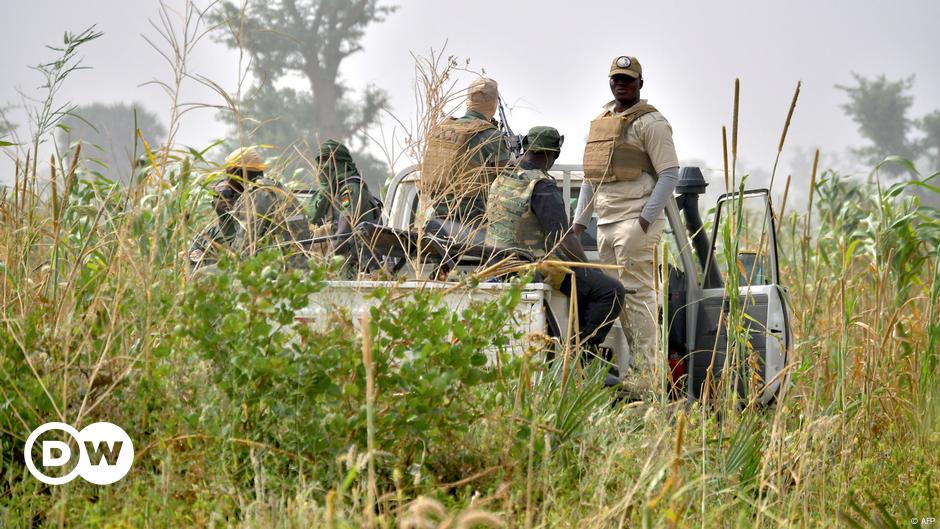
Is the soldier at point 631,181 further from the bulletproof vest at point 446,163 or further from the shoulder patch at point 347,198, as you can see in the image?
the bulletproof vest at point 446,163

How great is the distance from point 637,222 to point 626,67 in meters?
0.86

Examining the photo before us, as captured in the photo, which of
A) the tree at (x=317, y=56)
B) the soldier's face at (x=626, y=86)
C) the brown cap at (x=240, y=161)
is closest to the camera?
the brown cap at (x=240, y=161)

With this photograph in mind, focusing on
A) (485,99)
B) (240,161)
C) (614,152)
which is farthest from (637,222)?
(240,161)

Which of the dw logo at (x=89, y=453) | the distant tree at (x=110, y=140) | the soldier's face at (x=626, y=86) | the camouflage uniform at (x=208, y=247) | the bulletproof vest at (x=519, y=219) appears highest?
the soldier's face at (x=626, y=86)

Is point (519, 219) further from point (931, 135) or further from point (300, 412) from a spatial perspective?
point (931, 135)

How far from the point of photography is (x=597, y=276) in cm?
568

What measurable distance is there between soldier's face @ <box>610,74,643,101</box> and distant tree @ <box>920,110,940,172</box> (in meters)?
69.5

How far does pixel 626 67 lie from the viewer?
6.28m

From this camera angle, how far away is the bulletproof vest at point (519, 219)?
A: 5688 mm

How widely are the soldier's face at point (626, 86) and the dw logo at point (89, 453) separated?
3.87 meters

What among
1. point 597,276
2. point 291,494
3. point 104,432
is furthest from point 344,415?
point 597,276

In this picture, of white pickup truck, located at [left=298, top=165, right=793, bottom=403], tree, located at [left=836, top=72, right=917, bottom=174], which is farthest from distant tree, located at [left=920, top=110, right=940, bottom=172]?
white pickup truck, located at [left=298, top=165, right=793, bottom=403]

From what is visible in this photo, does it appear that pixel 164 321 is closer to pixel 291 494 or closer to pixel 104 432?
pixel 104 432

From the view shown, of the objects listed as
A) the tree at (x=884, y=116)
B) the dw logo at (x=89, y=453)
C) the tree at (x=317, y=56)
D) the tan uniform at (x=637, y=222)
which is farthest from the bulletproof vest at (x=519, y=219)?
the tree at (x=884, y=116)
